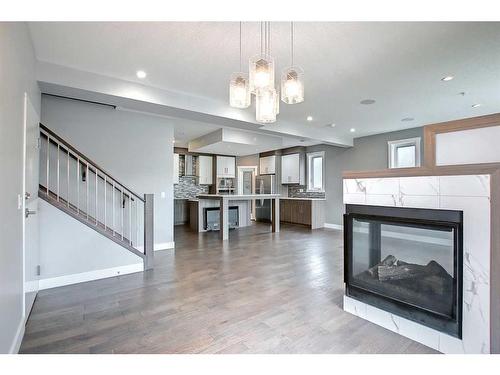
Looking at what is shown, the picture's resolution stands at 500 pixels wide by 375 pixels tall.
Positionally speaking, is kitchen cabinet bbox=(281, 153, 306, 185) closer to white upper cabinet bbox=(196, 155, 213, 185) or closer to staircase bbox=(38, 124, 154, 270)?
white upper cabinet bbox=(196, 155, 213, 185)

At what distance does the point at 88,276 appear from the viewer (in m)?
3.33

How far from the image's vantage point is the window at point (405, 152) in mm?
6043

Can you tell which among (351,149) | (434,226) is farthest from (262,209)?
(434,226)

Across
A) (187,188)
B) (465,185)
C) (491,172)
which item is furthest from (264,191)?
(491,172)

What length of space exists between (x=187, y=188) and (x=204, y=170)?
0.85m

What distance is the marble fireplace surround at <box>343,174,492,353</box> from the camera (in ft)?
5.40

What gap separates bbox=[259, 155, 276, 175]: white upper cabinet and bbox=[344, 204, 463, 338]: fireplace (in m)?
6.73

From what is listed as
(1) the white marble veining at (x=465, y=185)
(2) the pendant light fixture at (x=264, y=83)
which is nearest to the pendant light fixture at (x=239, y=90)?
(2) the pendant light fixture at (x=264, y=83)

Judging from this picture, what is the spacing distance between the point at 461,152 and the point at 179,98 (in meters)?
3.50

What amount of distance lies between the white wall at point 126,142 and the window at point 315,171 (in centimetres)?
506

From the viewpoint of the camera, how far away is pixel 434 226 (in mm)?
1887

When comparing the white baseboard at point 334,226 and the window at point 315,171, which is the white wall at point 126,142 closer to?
the white baseboard at point 334,226

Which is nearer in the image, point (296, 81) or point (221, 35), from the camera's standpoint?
point (296, 81)
